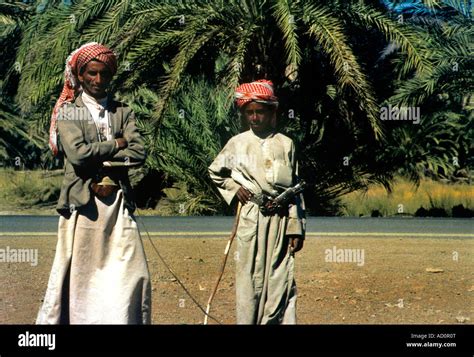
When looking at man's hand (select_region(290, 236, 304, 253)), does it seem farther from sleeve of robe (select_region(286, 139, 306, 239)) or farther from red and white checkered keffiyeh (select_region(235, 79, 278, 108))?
red and white checkered keffiyeh (select_region(235, 79, 278, 108))

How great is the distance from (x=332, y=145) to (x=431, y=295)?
3.72 m

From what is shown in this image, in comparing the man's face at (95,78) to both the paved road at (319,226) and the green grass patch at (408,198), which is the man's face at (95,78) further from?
the green grass patch at (408,198)

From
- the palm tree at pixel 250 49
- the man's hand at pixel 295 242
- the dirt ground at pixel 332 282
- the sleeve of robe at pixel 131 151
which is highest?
the palm tree at pixel 250 49

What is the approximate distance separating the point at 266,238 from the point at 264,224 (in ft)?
0.31

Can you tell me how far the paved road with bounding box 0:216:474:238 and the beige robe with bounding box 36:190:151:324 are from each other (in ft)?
23.1

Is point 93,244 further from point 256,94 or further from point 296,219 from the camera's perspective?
point 256,94

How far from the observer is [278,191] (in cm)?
688

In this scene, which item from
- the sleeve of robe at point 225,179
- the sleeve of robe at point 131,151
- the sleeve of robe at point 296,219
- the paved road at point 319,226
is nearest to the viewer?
the sleeve of robe at point 131,151

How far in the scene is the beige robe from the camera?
21.5ft

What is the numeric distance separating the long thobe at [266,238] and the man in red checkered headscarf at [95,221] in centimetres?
70

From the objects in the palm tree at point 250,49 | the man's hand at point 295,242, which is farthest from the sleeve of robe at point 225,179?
the palm tree at point 250,49

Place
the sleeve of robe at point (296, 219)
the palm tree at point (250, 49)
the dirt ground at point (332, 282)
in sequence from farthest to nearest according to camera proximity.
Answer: the palm tree at point (250, 49) → the dirt ground at point (332, 282) → the sleeve of robe at point (296, 219)

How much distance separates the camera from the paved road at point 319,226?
45.9 ft
